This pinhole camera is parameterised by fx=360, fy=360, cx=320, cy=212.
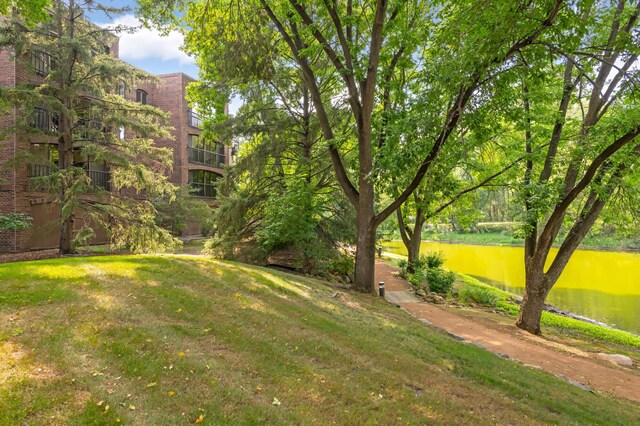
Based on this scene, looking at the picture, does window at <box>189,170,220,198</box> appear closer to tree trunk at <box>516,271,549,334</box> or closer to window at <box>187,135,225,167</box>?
window at <box>187,135,225,167</box>

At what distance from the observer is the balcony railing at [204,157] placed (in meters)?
27.8

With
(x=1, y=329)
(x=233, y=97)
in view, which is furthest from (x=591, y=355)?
(x=233, y=97)

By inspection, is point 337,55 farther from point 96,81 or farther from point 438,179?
point 96,81

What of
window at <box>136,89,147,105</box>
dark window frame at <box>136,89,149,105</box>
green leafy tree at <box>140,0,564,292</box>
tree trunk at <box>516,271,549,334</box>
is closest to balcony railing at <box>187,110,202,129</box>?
dark window frame at <box>136,89,149,105</box>

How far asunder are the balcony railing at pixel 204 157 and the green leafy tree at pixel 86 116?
1330 cm

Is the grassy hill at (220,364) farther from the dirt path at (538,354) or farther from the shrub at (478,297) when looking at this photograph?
the shrub at (478,297)

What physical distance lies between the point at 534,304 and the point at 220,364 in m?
9.41

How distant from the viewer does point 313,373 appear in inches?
161

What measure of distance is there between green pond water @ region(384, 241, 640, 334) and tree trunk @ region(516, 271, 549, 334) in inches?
222

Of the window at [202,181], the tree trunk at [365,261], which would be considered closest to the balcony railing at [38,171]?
the window at [202,181]

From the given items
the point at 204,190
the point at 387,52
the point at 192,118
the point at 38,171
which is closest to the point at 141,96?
the point at 192,118

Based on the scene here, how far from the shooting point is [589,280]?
20359mm

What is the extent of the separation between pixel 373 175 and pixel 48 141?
16.0m

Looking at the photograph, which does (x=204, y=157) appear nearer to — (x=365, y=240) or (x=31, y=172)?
(x=31, y=172)
